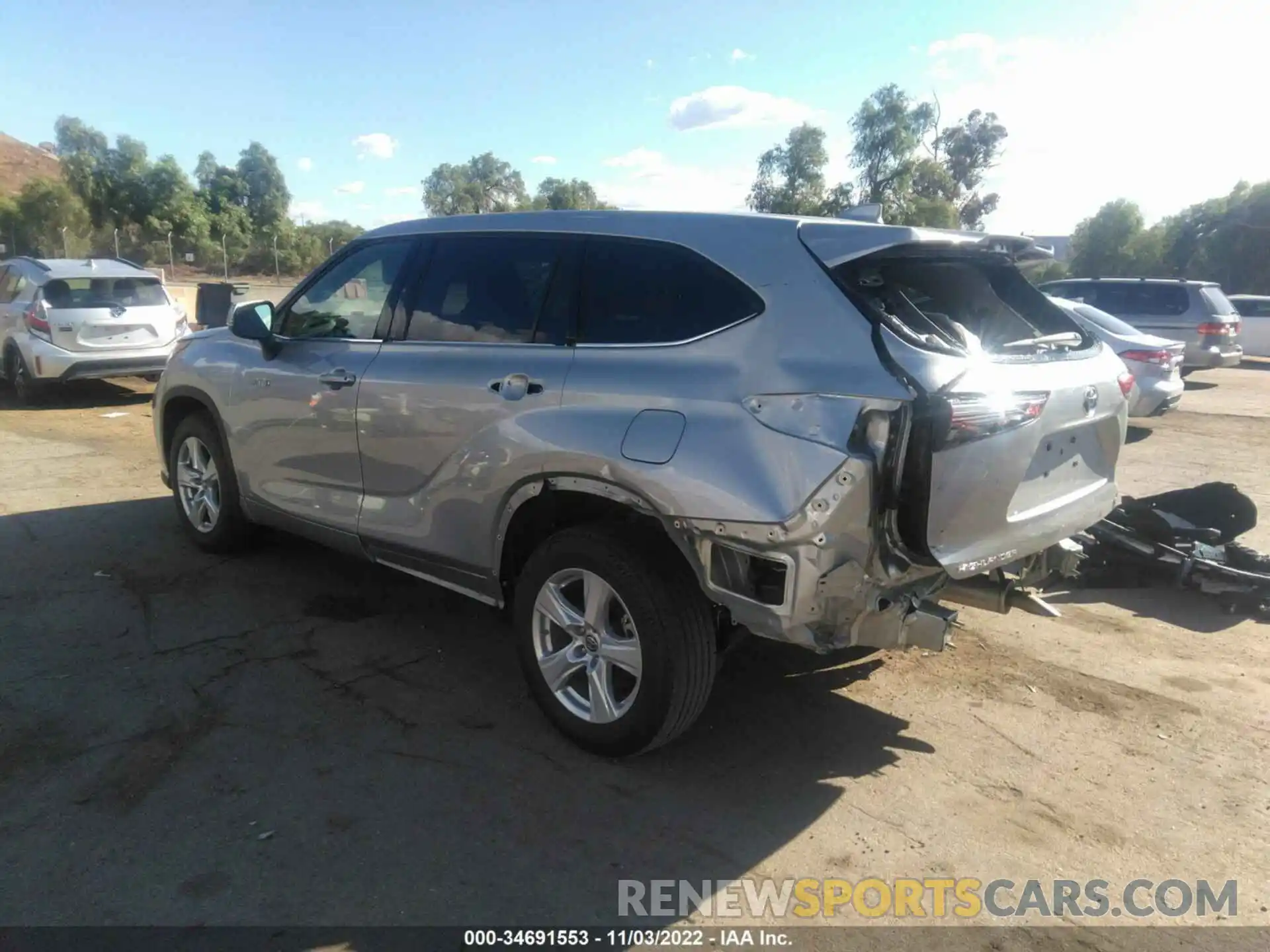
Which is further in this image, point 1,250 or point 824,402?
point 1,250

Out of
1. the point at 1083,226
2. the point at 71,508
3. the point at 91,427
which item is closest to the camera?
the point at 71,508

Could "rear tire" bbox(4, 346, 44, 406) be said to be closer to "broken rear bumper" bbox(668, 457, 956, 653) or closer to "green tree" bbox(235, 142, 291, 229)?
"broken rear bumper" bbox(668, 457, 956, 653)

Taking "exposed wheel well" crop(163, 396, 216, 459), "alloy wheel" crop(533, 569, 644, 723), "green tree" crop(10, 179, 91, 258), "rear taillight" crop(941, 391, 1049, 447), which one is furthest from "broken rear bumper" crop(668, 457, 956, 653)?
"green tree" crop(10, 179, 91, 258)

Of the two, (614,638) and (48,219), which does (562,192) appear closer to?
(48,219)

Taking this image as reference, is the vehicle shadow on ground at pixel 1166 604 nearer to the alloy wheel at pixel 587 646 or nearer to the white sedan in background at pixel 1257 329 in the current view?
the alloy wheel at pixel 587 646

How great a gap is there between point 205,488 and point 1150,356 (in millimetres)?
9780

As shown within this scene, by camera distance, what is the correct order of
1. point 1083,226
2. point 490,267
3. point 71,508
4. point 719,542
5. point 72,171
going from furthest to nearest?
point 72,171, point 1083,226, point 71,508, point 490,267, point 719,542

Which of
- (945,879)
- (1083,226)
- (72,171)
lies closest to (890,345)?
(945,879)

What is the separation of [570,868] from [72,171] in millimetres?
57389

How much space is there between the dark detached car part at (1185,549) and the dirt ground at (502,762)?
0.60 ft

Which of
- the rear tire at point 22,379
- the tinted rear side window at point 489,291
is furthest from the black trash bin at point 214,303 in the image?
the tinted rear side window at point 489,291

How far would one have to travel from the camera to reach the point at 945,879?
285cm

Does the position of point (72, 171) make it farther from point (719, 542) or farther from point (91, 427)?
point (719, 542)

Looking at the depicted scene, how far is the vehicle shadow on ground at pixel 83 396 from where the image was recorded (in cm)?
1127
